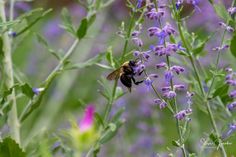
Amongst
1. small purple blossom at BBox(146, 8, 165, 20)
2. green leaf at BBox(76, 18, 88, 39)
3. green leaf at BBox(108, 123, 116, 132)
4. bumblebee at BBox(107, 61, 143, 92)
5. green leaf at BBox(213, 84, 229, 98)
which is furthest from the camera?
green leaf at BBox(76, 18, 88, 39)

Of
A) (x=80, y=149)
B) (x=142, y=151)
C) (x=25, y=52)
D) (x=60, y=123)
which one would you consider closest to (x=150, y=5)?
(x=80, y=149)

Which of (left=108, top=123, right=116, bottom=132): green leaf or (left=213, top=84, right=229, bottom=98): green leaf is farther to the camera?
(left=108, top=123, right=116, bottom=132): green leaf

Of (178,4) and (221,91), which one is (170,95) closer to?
(178,4)

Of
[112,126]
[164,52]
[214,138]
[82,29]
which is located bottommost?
[112,126]

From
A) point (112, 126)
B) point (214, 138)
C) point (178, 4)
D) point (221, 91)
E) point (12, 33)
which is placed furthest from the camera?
point (12, 33)

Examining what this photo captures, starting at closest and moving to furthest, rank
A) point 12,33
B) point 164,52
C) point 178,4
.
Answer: point 164,52 → point 178,4 → point 12,33

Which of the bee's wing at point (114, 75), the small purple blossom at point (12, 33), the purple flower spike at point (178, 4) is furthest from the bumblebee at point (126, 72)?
the small purple blossom at point (12, 33)

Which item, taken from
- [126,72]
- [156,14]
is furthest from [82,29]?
[156,14]

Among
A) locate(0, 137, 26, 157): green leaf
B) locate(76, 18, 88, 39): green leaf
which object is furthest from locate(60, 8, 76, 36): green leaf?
locate(0, 137, 26, 157): green leaf

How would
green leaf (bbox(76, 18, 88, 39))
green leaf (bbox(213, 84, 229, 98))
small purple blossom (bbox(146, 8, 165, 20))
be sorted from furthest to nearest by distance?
green leaf (bbox(76, 18, 88, 39)) < green leaf (bbox(213, 84, 229, 98)) < small purple blossom (bbox(146, 8, 165, 20))

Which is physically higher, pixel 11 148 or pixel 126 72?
pixel 126 72

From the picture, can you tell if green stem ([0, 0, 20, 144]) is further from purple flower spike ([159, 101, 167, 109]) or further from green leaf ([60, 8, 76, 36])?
purple flower spike ([159, 101, 167, 109])
